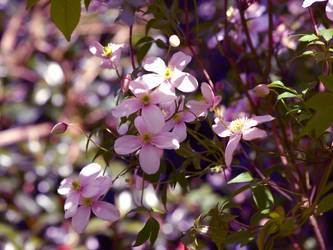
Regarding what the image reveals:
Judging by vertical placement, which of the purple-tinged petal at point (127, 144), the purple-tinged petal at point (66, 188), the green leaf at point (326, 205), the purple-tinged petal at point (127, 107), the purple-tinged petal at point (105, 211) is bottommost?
the purple-tinged petal at point (105, 211)

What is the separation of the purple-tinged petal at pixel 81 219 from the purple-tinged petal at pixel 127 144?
110 mm

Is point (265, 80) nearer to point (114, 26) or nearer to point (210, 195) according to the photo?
point (210, 195)

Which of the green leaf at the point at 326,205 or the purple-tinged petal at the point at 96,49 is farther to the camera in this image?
the purple-tinged petal at the point at 96,49

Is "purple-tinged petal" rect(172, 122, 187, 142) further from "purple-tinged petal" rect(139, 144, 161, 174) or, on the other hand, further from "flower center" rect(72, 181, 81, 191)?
"flower center" rect(72, 181, 81, 191)

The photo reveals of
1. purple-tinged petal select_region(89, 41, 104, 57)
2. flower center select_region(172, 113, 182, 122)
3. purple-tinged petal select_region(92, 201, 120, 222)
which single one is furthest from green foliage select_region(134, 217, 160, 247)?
purple-tinged petal select_region(89, 41, 104, 57)

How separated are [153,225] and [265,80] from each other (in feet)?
0.96

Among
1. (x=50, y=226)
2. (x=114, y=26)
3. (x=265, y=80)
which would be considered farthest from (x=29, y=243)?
(x=265, y=80)

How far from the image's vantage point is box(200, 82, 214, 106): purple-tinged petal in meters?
0.58

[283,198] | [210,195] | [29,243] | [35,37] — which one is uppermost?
[283,198]

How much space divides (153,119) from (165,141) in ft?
0.14

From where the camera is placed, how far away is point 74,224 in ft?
1.91

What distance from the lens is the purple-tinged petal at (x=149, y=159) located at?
0.54 metres

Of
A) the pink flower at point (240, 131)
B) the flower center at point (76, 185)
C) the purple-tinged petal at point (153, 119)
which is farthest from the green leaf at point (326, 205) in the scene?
the flower center at point (76, 185)

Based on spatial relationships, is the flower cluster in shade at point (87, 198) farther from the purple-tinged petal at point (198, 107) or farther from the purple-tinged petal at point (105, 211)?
the purple-tinged petal at point (198, 107)
